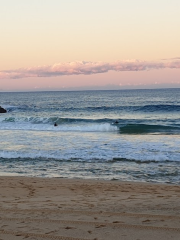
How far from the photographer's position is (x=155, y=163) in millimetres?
13250

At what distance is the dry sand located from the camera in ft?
15.6

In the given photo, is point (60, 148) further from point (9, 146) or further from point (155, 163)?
point (155, 163)

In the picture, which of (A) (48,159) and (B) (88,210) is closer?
(B) (88,210)

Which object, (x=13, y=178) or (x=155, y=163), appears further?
(x=155, y=163)

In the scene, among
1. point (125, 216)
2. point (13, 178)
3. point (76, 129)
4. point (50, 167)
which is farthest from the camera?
point (76, 129)

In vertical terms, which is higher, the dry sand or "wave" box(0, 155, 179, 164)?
the dry sand

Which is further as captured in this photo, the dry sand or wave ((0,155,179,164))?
wave ((0,155,179,164))

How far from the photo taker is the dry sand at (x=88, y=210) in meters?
4.77

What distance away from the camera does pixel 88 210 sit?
20.5 ft

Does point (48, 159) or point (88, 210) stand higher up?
point (88, 210)

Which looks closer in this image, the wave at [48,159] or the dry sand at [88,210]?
the dry sand at [88,210]

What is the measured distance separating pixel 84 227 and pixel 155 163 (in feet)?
28.3

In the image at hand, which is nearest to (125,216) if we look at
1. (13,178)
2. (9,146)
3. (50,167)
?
(13,178)

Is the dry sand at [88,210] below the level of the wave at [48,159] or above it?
above
